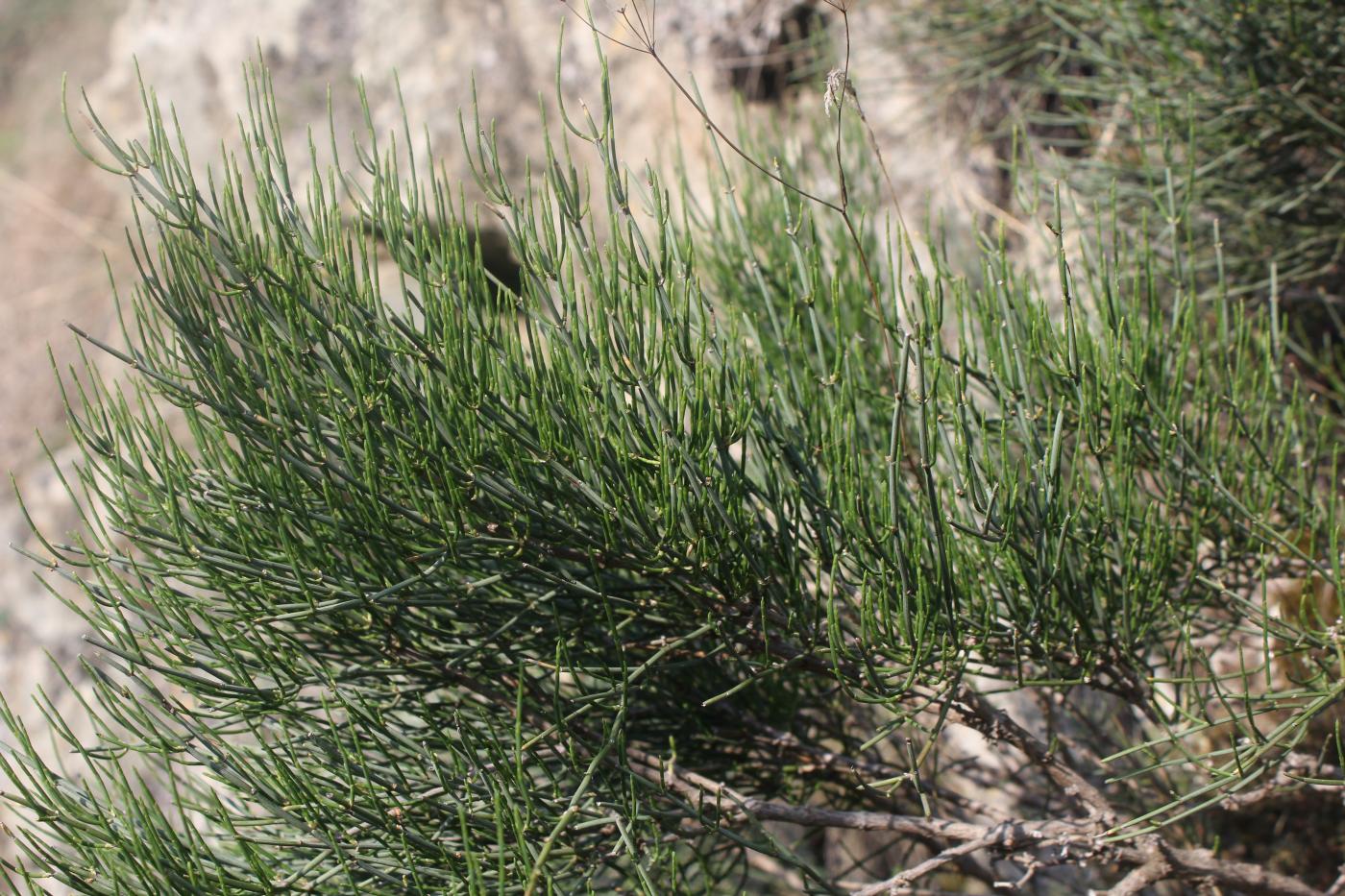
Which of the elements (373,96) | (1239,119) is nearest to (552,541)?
(1239,119)

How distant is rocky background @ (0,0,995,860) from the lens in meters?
2.46

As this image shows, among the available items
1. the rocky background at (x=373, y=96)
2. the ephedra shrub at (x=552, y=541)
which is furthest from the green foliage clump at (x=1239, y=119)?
the ephedra shrub at (x=552, y=541)

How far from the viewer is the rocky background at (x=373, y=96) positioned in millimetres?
2455

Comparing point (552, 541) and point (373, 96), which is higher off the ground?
point (373, 96)

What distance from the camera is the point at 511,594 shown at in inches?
39.9

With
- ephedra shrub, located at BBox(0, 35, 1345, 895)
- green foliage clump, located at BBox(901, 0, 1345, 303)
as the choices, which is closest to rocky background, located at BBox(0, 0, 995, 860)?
green foliage clump, located at BBox(901, 0, 1345, 303)

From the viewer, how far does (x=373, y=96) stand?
2947 mm

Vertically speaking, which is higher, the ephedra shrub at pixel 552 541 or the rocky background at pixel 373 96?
the rocky background at pixel 373 96

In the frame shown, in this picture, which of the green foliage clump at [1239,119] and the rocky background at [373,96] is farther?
the rocky background at [373,96]

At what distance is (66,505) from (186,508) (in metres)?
2.61

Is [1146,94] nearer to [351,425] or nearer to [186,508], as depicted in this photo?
[351,425]

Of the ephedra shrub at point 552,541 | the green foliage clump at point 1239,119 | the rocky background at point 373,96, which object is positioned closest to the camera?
the ephedra shrub at point 552,541

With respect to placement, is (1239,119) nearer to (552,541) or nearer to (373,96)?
(552,541)

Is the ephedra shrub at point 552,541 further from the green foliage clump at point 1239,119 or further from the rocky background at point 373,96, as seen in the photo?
the rocky background at point 373,96
